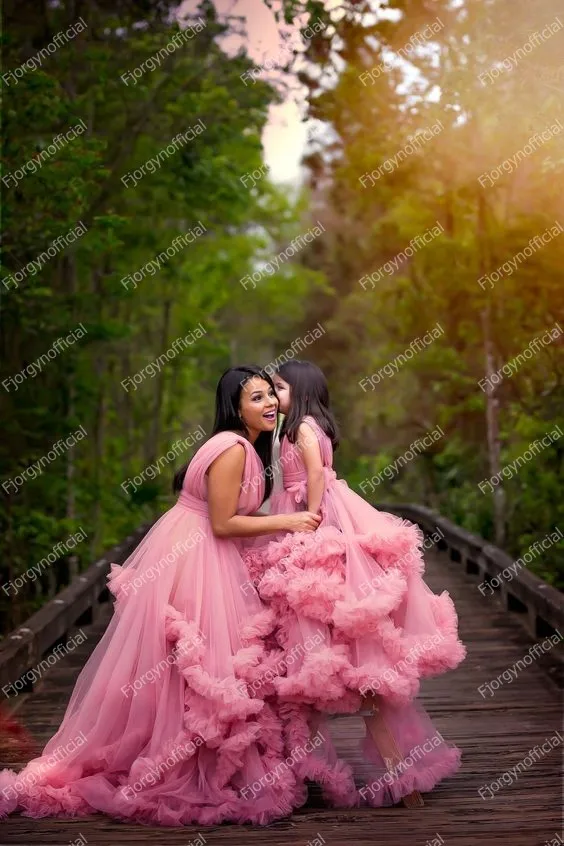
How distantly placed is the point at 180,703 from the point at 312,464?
122cm

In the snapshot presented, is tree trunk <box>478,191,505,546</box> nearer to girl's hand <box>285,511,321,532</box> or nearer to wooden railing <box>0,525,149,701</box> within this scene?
wooden railing <box>0,525,149,701</box>

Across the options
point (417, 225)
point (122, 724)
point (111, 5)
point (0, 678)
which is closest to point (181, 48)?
point (111, 5)

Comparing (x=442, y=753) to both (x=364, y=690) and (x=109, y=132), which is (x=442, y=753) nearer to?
(x=364, y=690)

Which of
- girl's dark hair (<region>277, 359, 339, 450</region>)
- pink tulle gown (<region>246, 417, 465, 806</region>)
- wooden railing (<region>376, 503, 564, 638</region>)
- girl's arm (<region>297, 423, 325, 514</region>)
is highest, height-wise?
girl's dark hair (<region>277, 359, 339, 450</region>)

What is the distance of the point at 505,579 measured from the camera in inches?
402

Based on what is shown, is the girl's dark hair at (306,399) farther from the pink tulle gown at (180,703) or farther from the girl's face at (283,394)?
the pink tulle gown at (180,703)

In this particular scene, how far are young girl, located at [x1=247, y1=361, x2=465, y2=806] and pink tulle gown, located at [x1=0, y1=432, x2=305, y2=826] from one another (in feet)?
0.52

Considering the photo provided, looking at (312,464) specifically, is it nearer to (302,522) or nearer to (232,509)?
(302,522)

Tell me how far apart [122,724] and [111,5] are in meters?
12.8

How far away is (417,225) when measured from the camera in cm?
1777

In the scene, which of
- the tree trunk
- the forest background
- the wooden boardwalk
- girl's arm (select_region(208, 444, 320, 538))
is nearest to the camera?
the wooden boardwalk

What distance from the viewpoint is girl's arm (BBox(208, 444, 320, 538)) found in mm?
5262

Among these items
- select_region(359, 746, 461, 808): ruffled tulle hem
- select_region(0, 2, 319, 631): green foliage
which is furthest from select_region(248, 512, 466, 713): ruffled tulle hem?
select_region(0, 2, 319, 631): green foliage

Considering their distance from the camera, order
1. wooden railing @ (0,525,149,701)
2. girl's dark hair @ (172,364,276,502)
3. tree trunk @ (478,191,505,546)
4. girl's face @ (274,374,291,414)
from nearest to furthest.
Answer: girl's dark hair @ (172,364,276,502), girl's face @ (274,374,291,414), wooden railing @ (0,525,149,701), tree trunk @ (478,191,505,546)
